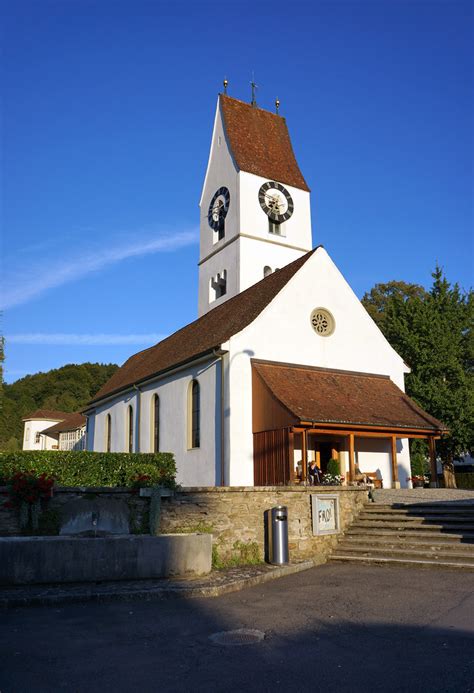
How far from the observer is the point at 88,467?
1445 cm

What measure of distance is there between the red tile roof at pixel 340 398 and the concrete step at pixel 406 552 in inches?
→ 242

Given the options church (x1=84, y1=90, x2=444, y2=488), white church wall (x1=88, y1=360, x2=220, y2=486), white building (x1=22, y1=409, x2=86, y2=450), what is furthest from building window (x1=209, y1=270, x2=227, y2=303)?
white building (x1=22, y1=409, x2=86, y2=450)

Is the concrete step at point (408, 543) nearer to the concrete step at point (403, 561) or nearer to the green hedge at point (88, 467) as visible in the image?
the concrete step at point (403, 561)

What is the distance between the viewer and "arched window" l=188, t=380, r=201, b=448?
2359cm

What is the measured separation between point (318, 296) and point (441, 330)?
1256 centimetres

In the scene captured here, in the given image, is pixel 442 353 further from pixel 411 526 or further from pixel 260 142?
pixel 411 526

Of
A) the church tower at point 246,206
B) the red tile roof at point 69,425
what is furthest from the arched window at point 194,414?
the red tile roof at point 69,425

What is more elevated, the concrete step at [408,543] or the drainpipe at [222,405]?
the drainpipe at [222,405]

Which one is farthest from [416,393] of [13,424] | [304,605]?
[13,424]

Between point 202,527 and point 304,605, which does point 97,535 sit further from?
point 304,605

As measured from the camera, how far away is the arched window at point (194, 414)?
23594 millimetres

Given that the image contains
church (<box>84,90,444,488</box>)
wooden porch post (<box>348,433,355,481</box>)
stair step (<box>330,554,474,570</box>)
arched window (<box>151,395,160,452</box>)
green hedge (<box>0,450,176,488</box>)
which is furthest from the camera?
arched window (<box>151,395,160,452</box>)

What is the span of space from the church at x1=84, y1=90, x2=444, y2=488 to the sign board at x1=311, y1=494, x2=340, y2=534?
4969 mm

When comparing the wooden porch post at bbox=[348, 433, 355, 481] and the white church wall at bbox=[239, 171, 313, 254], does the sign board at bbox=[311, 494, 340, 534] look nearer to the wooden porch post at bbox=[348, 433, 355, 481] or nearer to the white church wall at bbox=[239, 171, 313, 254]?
the wooden porch post at bbox=[348, 433, 355, 481]
